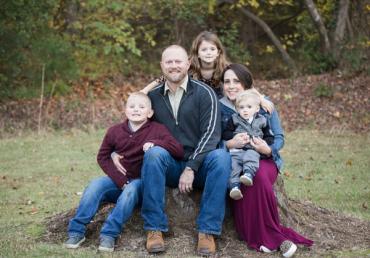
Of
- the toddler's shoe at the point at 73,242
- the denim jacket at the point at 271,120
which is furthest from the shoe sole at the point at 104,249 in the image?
the denim jacket at the point at 271,120

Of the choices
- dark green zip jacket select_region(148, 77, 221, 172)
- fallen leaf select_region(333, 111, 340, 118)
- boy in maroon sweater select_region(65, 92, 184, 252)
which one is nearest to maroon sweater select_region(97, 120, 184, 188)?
boy in maroon sweater select_region(65, 92, 184, 252)

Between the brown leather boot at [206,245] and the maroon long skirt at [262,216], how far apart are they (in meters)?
0.39

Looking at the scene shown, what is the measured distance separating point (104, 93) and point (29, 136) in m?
4.15

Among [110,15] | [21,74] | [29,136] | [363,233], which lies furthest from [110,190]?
[110,15]

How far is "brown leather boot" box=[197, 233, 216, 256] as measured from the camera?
5.77 metres

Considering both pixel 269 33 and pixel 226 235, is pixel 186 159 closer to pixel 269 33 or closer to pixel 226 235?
pixel 226 235

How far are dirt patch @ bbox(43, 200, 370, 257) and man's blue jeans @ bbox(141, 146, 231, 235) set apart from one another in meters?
0.22

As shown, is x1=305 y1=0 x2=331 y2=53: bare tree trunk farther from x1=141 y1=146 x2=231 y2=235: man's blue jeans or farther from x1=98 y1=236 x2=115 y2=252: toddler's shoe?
x1=98 y1=236 x2=115 y2=252: toddler's shoe

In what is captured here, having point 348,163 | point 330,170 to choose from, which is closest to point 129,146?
point 330,170

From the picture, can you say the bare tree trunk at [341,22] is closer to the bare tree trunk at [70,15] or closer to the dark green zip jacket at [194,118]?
the bare tree trunk at [70,15]

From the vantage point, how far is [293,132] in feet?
48.9

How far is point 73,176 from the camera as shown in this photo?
1100 cm

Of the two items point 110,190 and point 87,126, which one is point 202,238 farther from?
point 87,126

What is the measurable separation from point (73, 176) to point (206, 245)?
221 inches
